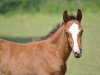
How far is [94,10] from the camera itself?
31.2m

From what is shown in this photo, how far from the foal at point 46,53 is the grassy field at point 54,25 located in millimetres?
3267

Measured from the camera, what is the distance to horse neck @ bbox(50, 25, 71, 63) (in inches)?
363

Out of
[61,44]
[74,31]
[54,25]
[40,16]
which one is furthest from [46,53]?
[40,16]

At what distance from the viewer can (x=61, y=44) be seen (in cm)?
927

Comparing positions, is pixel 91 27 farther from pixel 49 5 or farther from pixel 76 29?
pixel 76 29

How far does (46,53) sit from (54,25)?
3402mm

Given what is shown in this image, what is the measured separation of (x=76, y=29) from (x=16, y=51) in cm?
138

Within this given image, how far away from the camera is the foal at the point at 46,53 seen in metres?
8.96

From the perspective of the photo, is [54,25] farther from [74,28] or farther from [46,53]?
[74,28]

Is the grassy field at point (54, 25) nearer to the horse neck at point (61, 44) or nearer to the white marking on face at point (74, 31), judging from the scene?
the horse neck at point (61, 44)

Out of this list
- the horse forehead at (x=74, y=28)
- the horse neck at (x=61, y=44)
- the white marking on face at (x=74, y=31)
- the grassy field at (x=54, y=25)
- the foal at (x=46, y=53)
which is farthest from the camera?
the grassy field at (x=54, y=25)

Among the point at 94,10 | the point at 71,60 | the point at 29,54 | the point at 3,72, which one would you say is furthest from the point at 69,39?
the point at 94,10

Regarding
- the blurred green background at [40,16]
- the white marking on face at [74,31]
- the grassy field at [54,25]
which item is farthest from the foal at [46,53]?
the blurred green background at [40,16]

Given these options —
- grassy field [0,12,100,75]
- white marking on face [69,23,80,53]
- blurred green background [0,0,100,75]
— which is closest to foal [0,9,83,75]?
white marking on face [69,23,80,53]
